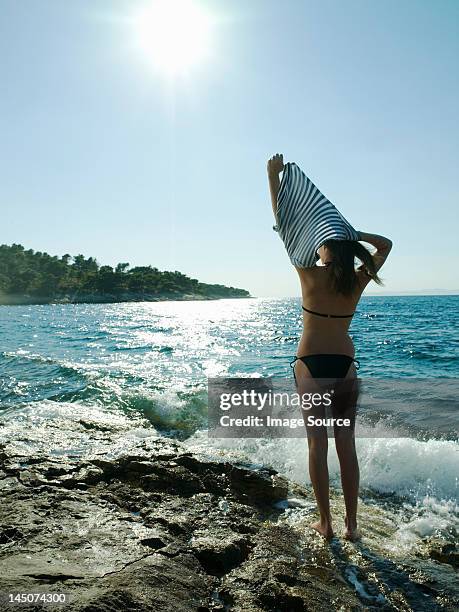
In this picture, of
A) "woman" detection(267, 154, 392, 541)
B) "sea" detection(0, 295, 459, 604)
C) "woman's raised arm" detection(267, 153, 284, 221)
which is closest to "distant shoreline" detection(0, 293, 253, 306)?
"sea" detection(0, 295, 459, 604)

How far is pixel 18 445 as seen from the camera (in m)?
5.26

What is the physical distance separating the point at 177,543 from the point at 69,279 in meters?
129

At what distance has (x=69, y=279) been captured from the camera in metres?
123

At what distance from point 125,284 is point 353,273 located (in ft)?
426

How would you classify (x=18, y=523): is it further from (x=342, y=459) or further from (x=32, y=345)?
(x=32, y=345)

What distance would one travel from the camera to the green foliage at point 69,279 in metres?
114

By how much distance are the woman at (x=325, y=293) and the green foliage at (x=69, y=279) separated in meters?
120

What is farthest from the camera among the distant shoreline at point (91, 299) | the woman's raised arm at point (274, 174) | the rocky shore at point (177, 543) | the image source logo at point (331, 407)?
the distant shoreline at point (91, 299)

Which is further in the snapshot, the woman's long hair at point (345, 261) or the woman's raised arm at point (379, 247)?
the woman's raised arm at point (379, 247)

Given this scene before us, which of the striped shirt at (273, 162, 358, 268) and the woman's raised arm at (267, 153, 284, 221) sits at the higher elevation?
the woman's raised arm at (267, 153, 284, 221)

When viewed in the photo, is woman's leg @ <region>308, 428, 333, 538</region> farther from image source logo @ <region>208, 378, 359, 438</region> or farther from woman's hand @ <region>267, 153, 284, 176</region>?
woman's hand @ <region>267, 153, 284, 176</region>

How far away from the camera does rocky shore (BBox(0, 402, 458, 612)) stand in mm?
2383

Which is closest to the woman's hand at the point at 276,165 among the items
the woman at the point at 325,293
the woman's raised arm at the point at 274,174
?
the woman's raised arm at the point at 274,174

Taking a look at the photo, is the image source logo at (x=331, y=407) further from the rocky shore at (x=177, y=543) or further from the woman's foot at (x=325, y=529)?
the rocky shore at (x=177, y=543)
